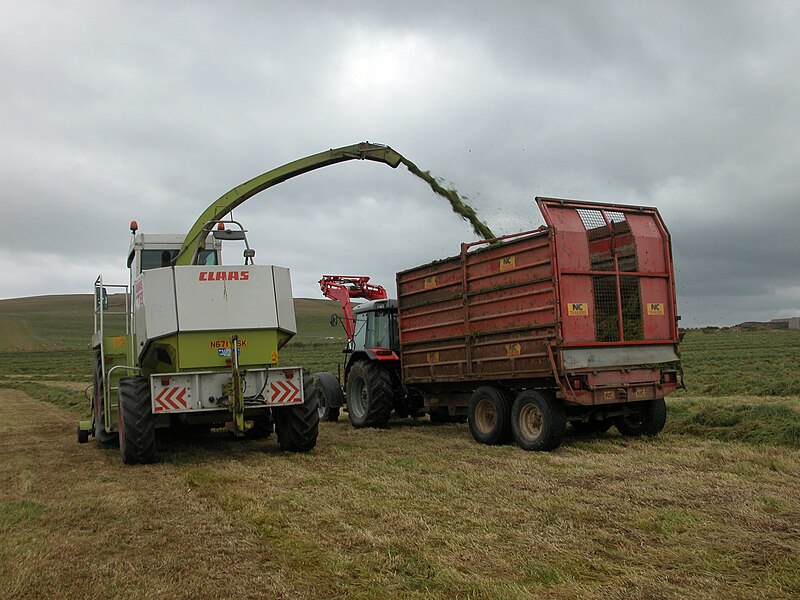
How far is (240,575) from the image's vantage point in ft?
14.8

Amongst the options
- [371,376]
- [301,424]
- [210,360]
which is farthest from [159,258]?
[371,376]

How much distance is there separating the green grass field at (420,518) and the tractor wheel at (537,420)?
1.08 ft

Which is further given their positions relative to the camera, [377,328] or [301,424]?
[377,328]

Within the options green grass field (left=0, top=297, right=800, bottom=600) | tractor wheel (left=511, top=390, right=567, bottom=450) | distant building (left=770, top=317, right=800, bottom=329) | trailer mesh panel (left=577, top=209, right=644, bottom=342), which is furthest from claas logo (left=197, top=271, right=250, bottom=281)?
distant building (left=770, top=317, right=800, bottom=329)

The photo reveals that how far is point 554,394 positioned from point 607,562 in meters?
5.27

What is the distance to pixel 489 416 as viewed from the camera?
10820 mm

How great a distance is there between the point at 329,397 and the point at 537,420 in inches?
224

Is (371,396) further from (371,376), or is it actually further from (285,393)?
(285,393)

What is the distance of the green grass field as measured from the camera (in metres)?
4.34

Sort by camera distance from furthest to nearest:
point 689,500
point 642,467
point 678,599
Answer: point 642,467
point 689,500
point 678,599

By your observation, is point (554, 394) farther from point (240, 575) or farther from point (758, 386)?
point (758, 386)

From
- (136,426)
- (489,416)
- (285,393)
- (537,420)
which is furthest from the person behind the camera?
(489,416)

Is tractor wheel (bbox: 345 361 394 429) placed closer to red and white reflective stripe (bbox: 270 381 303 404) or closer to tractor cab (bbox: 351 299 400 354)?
tractor cab (bbox: 351 299 400 354)

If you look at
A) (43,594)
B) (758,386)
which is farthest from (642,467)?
(758,386)
